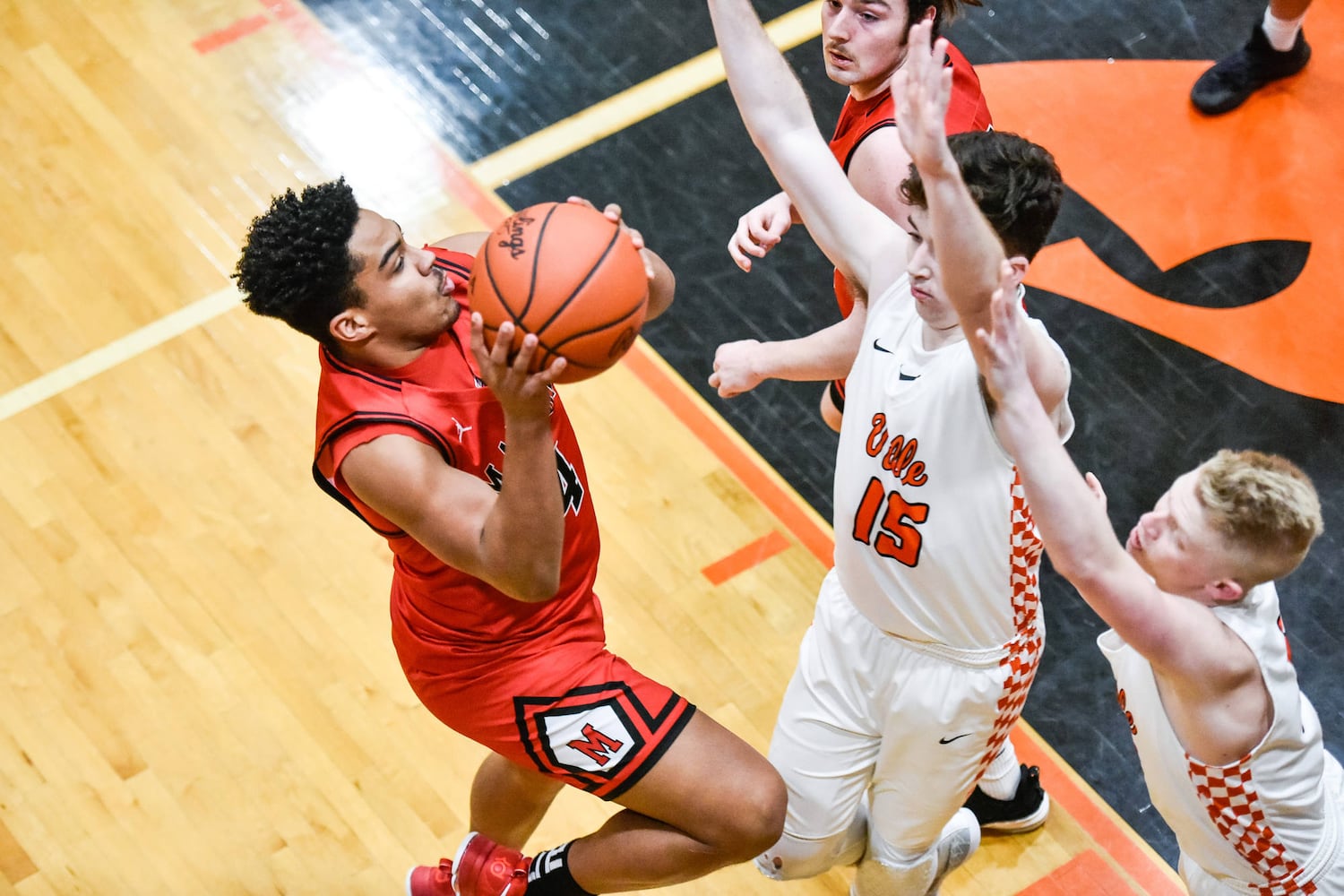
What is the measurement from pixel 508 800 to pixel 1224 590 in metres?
2.15

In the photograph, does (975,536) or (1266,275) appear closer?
(975,536)

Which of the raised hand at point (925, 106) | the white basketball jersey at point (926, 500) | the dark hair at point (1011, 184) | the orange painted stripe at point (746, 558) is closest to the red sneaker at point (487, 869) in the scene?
the white basketball jersey at point (926, 500)

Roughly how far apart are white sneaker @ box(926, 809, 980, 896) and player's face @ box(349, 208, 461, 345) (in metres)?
1.99

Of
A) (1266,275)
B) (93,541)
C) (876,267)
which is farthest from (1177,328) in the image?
(93,541)

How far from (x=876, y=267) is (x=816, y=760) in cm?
127

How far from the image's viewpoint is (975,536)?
3520mm

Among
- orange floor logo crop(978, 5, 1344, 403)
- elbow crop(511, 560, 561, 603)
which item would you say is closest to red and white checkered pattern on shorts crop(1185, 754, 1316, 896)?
elbow crop(511, 560, 561, 603)

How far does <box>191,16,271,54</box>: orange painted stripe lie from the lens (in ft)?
24.3

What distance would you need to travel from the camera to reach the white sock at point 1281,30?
661 cm

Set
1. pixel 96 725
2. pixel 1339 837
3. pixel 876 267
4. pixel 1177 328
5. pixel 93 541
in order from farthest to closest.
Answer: pixel 1177 328
pixel 93 541
pixel 96 725
pixel 876 267
pixel 1339 837

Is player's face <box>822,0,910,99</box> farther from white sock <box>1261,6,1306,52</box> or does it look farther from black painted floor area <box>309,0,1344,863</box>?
white sock <box>1261,6,1306,52</box>

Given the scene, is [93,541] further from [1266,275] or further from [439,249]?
[1266,275]

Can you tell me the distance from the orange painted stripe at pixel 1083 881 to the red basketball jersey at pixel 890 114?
6.15 feet

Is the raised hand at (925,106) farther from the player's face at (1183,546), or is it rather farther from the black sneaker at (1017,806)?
the black sneaker at (1017,806)
